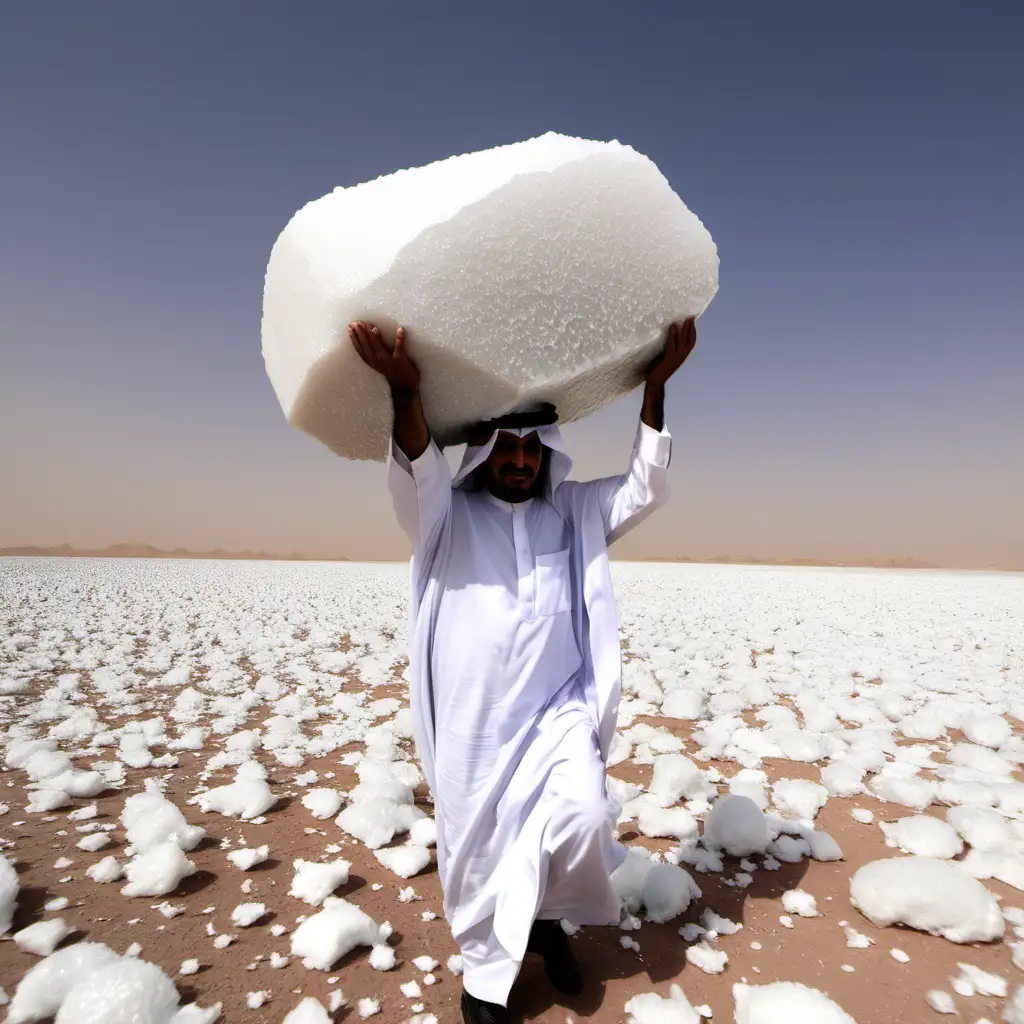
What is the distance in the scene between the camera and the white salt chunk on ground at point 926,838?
2.36 m

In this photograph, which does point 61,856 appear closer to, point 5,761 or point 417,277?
point 5,761

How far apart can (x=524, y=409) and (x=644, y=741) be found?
245 centimetres

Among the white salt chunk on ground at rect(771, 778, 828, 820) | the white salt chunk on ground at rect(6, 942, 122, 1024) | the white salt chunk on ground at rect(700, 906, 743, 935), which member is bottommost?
the white salt chunk on ground at rect(700, 906, 743, 935)

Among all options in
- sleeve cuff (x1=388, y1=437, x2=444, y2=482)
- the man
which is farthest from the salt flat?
sleeve cuff (x1=388, y1=437, x2=444, y2=482)

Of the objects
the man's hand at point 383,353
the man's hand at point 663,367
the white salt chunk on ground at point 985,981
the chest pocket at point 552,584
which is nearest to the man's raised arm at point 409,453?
the man's hand at point 383,353

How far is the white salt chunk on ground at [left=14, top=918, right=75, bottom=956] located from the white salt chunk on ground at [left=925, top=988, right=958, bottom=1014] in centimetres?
229

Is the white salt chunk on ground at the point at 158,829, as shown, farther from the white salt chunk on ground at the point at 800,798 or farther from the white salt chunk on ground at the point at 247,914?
the white salt chunk on ground at the point at 800,798

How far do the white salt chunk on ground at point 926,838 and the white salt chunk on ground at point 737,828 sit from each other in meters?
0.47

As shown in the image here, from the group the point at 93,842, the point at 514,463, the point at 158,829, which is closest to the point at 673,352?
the point at 514,463

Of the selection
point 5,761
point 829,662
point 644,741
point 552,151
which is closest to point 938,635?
point 829,662

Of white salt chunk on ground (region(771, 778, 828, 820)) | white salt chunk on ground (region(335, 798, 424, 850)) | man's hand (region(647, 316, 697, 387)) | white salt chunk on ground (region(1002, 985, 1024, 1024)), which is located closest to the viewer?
white salt chunk on ground (region(1002, 985, 1024, 1024))

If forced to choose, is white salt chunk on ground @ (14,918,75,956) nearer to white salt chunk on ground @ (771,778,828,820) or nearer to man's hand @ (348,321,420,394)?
man's hand @ (348,321,420,394)

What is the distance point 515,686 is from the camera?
183 centimetres

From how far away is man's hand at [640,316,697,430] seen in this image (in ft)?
6.69
